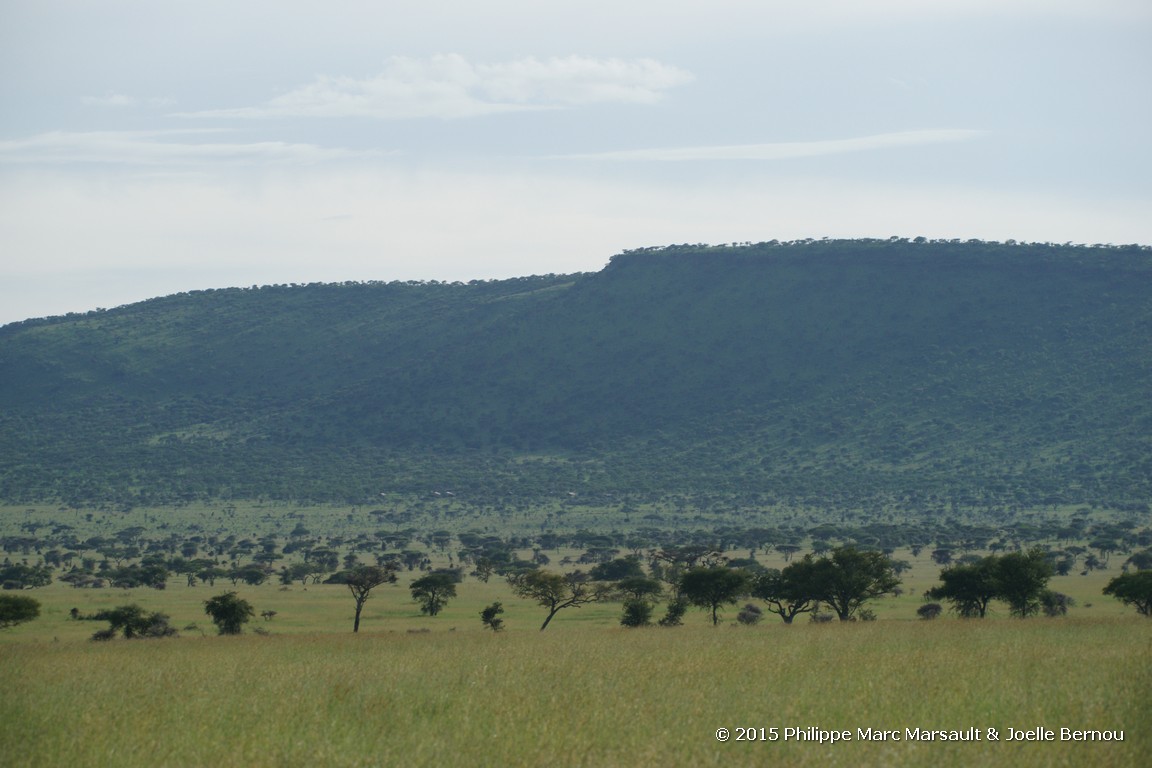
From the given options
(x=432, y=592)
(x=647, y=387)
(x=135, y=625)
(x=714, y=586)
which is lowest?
(x=432, y=592)

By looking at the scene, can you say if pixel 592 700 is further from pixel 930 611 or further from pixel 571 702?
pixel 930 611

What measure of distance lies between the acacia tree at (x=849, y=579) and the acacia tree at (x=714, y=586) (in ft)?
9.12

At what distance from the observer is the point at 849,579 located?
38.7 meters

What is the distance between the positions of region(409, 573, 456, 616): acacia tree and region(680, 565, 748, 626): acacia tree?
1197 centimetres

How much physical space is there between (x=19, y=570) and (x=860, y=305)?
11127cm

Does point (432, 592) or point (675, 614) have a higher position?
point (675, 614)

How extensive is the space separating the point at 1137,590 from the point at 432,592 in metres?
26.4

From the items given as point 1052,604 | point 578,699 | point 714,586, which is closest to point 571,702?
point 578,699

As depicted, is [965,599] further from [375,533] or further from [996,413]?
[996,413]

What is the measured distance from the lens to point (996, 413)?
11656cm

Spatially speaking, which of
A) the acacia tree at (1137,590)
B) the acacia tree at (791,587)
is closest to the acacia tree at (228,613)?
the acacia tree at (791,587)

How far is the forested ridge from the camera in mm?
112062

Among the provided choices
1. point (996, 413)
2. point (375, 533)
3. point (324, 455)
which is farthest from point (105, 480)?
point (996, 413)

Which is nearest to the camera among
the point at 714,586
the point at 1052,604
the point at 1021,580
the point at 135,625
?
the point at 135,625
